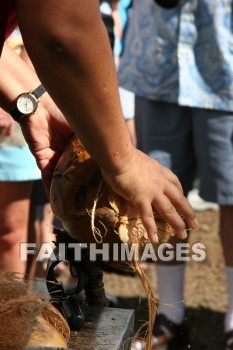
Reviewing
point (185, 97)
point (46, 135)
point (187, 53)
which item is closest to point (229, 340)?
point (185, 97)

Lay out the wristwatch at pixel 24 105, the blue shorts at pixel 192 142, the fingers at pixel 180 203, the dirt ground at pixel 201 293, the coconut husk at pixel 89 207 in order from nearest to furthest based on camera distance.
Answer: the fingers at pixel 180 203 < the coconut husk at pixel 89 207 < the wristwatch at pixel 24 105 < the blue shorts at pixel 192 142 < the dirt ground at pixel 201 293

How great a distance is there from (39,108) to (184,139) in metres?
1.45

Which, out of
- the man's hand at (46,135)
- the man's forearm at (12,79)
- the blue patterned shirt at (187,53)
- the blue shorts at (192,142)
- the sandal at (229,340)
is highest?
the man's forearm at (12,79)

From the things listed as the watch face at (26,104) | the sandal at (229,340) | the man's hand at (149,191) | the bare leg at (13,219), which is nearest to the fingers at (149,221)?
the man's hand at (149,191)

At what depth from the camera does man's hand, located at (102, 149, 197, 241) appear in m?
1.66

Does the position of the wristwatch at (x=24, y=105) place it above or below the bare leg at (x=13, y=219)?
above

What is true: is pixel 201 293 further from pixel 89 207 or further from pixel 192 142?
pixel 89 207

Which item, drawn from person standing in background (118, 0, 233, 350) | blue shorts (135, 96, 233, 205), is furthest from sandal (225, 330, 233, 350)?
blue shorts (135, 96, 233, 205)

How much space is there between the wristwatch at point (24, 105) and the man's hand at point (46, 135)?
30 millimetres

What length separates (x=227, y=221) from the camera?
3447mm

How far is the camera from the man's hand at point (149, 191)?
65.2 inches

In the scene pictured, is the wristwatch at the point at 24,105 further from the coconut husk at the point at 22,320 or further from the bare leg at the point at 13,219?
the bare leg at the point at 13,219

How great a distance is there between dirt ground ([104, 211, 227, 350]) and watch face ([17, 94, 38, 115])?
163cm

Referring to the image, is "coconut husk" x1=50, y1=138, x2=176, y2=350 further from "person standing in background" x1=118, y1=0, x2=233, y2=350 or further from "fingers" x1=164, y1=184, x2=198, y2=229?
"person standing in background" x1=118, y1=0, x2=233, y2=350
